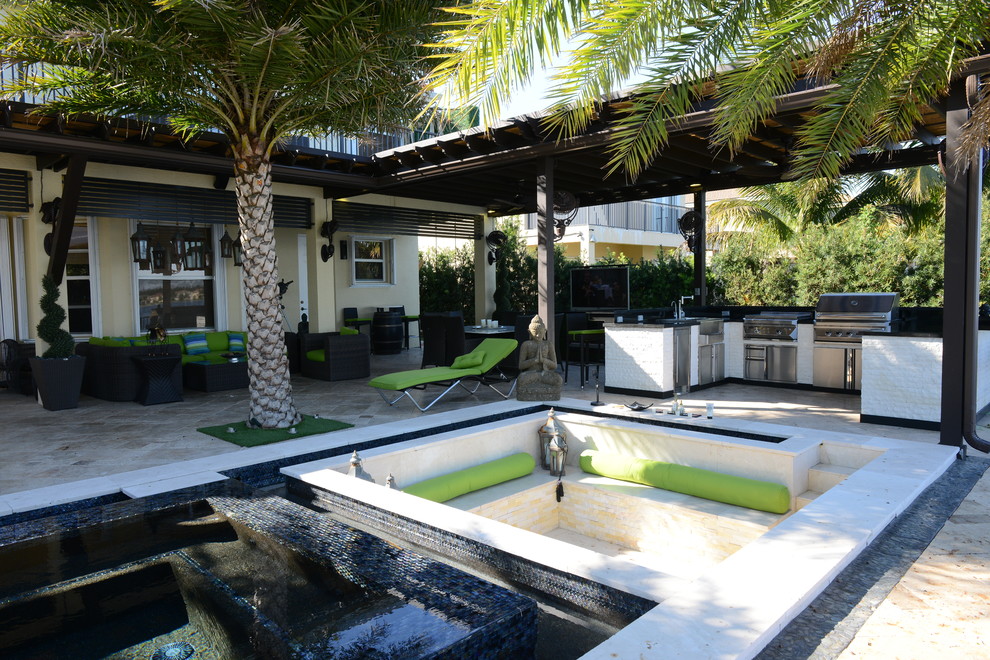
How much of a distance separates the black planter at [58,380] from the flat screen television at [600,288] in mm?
7685

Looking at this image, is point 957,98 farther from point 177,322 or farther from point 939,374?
point 177,322

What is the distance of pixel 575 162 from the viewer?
9.23 meters

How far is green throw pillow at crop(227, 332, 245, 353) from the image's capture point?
10.7m

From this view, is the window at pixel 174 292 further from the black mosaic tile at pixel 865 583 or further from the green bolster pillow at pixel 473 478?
the black mosaic tile at pixel 865 583

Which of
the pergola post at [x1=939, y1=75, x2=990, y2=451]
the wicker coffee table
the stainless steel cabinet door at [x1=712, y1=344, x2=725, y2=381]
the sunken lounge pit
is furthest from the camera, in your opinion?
the stainless steel cabinet door at [x1=712, y1=344, x2=725, y2=381]

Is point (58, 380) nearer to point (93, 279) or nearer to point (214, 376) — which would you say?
point (214, 376)

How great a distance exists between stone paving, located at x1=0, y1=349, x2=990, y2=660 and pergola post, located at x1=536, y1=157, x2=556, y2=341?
1.13 m

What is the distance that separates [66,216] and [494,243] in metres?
7.69

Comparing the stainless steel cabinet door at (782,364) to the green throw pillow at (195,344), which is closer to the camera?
the stainless steel cabinet door at (782,364)

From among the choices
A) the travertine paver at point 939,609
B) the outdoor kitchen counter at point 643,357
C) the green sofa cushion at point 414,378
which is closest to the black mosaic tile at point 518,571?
the travertine paver at point 939,609

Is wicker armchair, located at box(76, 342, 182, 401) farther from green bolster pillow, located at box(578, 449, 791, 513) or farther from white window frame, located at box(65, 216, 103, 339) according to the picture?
green bolster pillow, located at box(578, 449, 791, 513)

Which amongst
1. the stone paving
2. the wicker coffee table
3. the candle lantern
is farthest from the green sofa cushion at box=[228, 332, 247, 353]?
the candle lantern

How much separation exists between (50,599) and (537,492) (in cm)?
379

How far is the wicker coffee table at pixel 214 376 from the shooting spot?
372 inches
